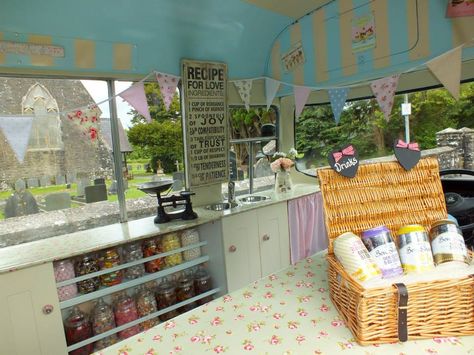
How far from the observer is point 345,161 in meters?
1.07

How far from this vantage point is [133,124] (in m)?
2.88

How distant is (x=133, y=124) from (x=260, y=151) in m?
1.56

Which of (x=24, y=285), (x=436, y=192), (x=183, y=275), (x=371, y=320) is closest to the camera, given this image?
(x=371, y=320)

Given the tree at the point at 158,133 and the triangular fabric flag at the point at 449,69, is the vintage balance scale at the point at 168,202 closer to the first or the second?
the tree at the point at 158,133

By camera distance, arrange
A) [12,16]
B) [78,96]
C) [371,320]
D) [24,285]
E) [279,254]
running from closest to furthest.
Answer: [371,320]
[24,285]
[12,16]
[78,96]
[279,254]

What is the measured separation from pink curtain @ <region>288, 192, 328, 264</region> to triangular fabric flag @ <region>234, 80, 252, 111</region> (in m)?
1.11

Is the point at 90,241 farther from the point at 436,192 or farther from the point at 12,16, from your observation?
the point at 436,192

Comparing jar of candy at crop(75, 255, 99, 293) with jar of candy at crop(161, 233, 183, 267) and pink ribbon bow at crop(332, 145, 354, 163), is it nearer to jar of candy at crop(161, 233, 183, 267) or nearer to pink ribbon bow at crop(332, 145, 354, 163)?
jar of candy at crop(161, 233, 183, 267)

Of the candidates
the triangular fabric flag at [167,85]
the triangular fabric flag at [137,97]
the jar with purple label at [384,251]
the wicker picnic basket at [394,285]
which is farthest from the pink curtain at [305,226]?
the jar with purple label at [384,251]

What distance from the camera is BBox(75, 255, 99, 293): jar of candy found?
2.16 m

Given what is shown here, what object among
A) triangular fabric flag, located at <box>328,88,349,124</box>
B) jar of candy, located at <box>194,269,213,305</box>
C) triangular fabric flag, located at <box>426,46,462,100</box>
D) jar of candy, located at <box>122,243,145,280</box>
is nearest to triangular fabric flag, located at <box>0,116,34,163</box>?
jar of candy, located at <box>122,243,145,280</box>

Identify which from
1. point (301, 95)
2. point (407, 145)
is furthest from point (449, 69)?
point (407, 145)

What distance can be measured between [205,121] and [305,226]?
148 centimetres

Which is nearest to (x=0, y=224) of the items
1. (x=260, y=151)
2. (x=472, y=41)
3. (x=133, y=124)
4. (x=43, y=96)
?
(x=43, y=96)
